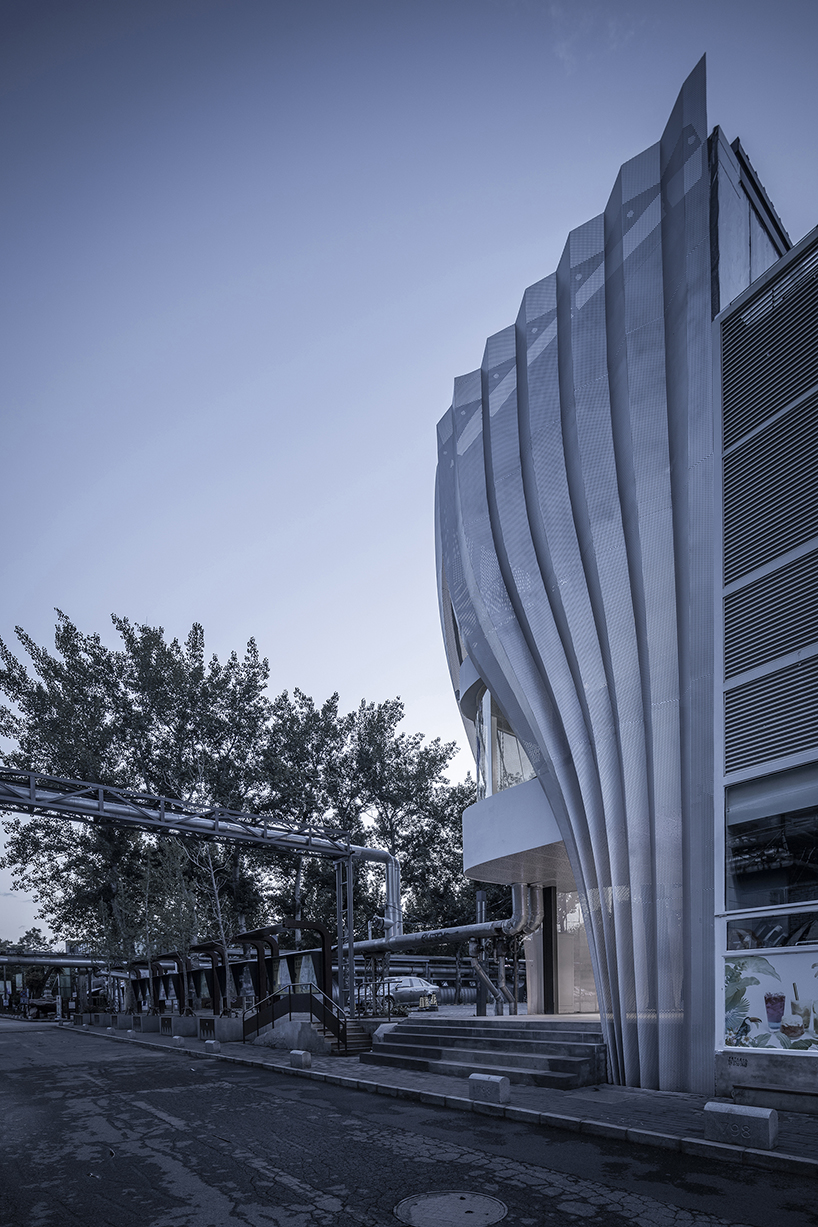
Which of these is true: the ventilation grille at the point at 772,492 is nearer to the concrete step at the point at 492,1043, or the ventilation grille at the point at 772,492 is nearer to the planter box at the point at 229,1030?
the concrete step at the point at 492,1043

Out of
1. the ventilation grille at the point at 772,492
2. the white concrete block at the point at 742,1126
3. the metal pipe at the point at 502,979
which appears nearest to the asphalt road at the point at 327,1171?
the white concrete block at the point at 742,1126

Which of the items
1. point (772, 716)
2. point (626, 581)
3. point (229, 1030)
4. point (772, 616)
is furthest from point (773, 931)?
point (229, 1030)

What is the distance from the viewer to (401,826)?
51.9m

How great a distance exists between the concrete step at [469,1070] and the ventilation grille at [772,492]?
806cm

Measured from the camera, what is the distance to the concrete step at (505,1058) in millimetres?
12852

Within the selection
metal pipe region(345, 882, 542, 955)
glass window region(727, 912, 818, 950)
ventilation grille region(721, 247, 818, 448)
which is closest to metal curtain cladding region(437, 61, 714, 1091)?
ventilation grille region(721, 247, 818, 448)

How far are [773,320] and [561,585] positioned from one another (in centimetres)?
541

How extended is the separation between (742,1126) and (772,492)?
809 cm

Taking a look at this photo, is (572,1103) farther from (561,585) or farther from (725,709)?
(561,585)

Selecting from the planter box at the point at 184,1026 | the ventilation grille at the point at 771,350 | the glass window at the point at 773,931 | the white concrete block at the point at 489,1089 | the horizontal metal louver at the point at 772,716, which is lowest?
the planter box at the point at 184,1026

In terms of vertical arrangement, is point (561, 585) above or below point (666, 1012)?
above

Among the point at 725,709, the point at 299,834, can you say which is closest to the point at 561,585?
the point at 725,709

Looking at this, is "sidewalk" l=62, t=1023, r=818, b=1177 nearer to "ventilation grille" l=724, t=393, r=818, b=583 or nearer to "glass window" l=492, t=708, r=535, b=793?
"glass window" l=492, t=708, r=535, b=793

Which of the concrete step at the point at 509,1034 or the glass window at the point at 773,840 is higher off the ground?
the glass window at the point at 773,840
